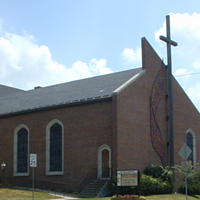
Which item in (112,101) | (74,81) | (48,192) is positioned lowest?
(48,192)

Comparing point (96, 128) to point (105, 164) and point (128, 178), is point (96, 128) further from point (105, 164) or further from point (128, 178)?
point (128, 178)

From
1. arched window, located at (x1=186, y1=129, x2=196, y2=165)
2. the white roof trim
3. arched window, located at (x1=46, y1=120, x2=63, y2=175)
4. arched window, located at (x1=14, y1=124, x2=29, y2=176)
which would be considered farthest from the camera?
arched window, located at (x1=186, y1=129, x2=196, y2=165)

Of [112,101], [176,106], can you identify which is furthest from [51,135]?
[176,106]

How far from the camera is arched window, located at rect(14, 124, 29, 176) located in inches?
1320

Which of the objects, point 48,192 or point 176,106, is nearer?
point 48,192

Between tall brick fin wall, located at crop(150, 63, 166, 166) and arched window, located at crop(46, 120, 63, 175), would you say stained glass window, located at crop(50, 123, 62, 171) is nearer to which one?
arched window, located at crop(46, 120, 63, 175)

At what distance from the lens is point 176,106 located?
35.7 meters

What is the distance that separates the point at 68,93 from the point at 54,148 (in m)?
5.17

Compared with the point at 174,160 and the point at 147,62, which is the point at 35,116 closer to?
the point at 147,62

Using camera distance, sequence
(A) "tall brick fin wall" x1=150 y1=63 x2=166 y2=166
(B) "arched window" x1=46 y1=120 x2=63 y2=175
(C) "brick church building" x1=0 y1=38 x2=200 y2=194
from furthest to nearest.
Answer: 1. (A) "tall brick fin wall" x1=150 y1=63 x2=166 y2=166
2. (B) "arched window" x1=46 y1=120 x2=63 y2=175
3. (C) "brick church building" x1=0 y1=38 x2=200 y2=194

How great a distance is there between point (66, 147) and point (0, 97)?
1581 centimetres

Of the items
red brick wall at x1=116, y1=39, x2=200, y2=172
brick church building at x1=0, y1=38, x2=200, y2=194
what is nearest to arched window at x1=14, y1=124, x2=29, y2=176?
brick church building at x1=0, y1=38, x2=200, y2=194

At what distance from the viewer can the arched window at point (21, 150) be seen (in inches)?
1320

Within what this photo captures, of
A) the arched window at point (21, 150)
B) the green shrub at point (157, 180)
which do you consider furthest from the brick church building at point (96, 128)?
the green shrub at point (157, 180)
